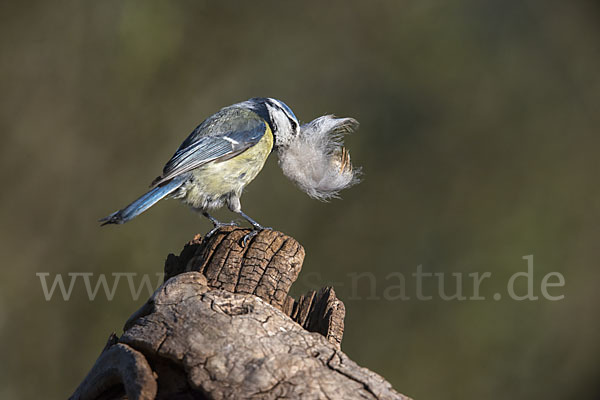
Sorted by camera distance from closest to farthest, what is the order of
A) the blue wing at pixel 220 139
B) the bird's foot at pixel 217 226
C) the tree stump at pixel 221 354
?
the tree stump at pixel 221 354, the bird's foot at pixel 217 226, the blue wing at pixel 220 139

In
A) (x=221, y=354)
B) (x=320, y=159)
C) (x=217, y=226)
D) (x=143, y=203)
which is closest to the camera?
(x=221, y=354)

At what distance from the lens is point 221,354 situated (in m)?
1.63

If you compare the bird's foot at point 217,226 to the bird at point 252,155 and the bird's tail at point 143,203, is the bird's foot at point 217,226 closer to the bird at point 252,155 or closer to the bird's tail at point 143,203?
the bird at point 252,155

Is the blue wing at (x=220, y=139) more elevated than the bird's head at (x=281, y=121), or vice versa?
the bird's head at (x=281, y=121)

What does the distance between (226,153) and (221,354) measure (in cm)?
113

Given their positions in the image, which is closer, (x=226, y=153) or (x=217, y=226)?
(x=217, y=226)

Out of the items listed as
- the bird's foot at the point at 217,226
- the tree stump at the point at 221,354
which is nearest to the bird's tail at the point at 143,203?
the bird's foot at the point at 217,226

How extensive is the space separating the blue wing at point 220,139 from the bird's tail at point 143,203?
46 millimetres

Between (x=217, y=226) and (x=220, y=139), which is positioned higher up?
(x=220, y=139)

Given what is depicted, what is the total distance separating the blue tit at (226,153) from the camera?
2527 millimetres

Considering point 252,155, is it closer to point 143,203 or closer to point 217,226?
point 217,226

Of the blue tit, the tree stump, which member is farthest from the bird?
the tree stump

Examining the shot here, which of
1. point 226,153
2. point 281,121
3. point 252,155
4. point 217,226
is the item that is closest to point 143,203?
point 217,226

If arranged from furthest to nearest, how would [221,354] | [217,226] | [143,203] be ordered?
[217,226], [143,203], [221,354]
